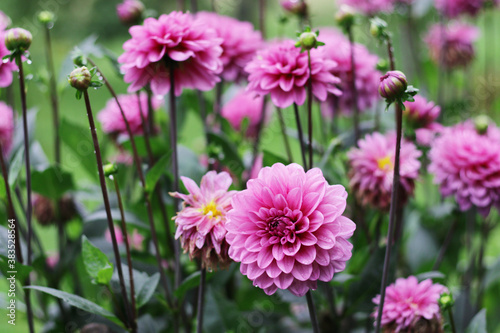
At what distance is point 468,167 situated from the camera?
590mm

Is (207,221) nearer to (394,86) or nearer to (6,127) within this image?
(394,86)

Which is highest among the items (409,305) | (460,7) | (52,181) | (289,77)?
(460,7)

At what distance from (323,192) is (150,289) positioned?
22cm

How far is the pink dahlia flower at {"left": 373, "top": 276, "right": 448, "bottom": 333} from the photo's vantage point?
47 centimetres

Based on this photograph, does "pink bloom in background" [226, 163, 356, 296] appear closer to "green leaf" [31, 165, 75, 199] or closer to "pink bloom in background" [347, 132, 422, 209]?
"pink bloom in background" [347, 132, 422, 209]

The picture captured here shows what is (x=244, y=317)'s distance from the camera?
65cm

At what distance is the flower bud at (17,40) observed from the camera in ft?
1.48

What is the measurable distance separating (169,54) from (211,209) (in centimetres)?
16

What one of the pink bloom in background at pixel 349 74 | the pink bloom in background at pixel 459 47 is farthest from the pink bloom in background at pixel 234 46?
the pink bloom in background at pixel 459 47

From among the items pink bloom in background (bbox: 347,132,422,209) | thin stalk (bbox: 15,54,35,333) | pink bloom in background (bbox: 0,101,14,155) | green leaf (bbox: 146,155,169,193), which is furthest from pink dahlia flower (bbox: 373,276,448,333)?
pink bloom in background (bbox: 0,101,14,155)

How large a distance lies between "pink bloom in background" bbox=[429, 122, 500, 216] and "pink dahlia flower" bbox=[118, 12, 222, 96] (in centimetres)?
29

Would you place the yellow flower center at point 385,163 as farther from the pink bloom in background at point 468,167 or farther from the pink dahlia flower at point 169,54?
the pink dahlia flower at point 169,54

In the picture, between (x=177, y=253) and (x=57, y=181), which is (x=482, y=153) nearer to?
(x=177, y=253)

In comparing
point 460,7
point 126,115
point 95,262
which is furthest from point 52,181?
point 460,7
